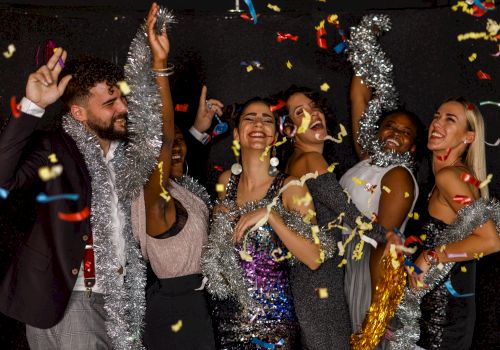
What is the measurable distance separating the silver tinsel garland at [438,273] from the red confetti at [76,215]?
1.38m

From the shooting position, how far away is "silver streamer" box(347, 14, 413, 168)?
3830 mm

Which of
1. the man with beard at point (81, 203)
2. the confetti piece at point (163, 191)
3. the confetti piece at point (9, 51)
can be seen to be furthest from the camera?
the confetti piece at point (9, 51)

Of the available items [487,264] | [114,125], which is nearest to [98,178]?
[114,125]

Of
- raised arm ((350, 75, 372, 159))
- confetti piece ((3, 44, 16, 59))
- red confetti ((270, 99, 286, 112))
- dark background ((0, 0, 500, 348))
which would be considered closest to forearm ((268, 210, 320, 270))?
red confetti ((270, 99, 286, 112))

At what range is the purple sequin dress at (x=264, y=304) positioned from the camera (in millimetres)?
3088

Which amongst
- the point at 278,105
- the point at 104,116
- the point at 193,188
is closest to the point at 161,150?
the point at 104,116

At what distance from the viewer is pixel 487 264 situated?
399 centimetres

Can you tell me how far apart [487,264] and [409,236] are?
65 centimetres

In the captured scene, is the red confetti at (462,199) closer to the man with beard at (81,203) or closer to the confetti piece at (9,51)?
the man with beard at (81,203)

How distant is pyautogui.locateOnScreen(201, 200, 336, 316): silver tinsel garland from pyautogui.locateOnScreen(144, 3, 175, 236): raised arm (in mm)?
207

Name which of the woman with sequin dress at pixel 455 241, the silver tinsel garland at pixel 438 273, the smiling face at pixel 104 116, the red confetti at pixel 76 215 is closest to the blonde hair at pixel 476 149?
the woman with sequin dress at pixel 455 241

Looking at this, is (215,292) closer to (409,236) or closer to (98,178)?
(98,178)

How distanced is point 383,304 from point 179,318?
34.0 inches

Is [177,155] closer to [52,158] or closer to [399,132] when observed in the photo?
[52,158]
